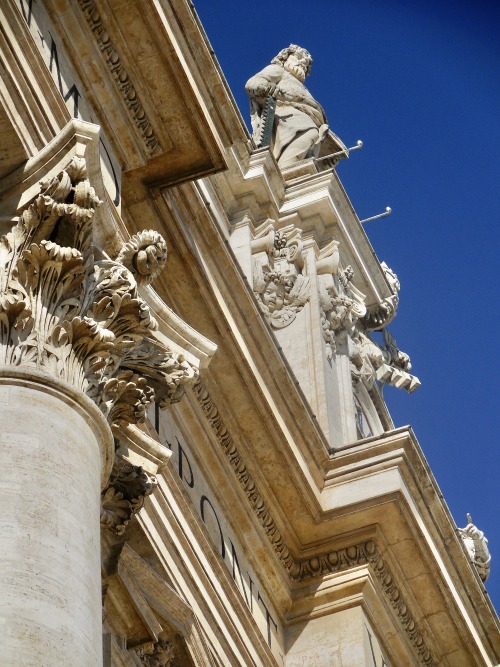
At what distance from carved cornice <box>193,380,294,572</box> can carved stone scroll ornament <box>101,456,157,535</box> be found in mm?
4152

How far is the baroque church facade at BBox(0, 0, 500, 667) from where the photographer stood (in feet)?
32.2

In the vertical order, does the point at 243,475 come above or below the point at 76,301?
above

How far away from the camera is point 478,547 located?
2441 centimetres

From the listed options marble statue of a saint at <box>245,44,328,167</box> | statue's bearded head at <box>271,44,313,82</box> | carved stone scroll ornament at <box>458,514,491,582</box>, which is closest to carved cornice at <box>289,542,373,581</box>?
carved stone scroll ornament at <box>458,514,491,582</box>

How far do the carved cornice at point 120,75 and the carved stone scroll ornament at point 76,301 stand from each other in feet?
10.7

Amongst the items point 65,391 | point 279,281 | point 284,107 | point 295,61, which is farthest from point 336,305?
point 65,391

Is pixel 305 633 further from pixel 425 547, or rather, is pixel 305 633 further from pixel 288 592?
pixel 425 547

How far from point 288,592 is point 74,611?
954 cm

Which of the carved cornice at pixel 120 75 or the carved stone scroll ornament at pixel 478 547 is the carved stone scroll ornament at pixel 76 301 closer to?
the carved cornice at pixel 120 75

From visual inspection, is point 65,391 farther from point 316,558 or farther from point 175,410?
point 316,558

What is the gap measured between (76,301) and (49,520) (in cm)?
237

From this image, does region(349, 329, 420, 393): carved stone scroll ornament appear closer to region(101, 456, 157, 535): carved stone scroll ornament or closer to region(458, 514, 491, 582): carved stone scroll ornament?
region(458, 514, 491, 582): carved stone scroll ornament

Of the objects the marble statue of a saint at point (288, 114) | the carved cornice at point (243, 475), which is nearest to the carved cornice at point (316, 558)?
the carved cornice at point (243, 475)

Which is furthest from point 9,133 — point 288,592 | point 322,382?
point 322,382
